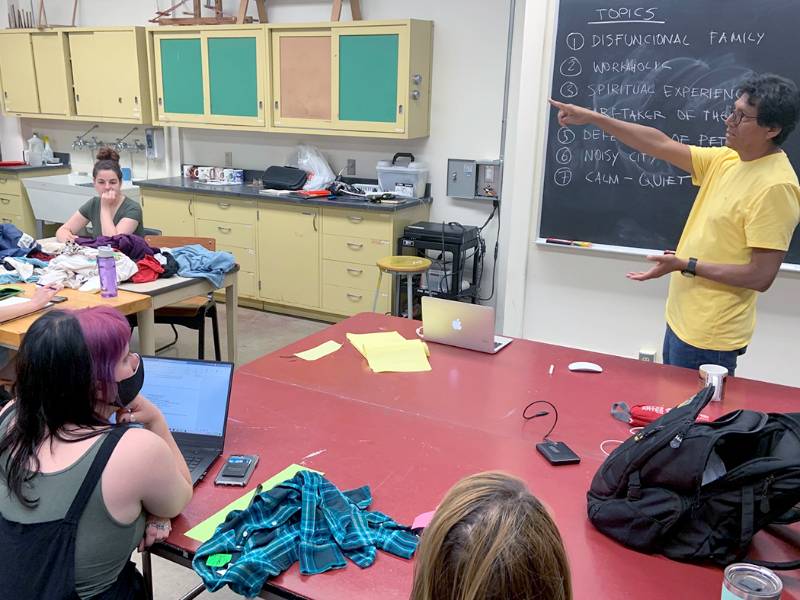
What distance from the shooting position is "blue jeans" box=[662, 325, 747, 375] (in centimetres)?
224

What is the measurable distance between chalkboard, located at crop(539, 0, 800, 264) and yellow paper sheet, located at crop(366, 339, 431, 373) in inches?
64.0

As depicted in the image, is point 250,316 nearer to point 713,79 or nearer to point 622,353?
point 622,353

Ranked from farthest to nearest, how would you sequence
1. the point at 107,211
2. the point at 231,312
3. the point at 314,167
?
the point at 314,167, the point at 107,211, the point at 231,312

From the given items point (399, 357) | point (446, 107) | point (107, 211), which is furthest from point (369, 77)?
point (399, 357)

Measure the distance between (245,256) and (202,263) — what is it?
1814 millimetres

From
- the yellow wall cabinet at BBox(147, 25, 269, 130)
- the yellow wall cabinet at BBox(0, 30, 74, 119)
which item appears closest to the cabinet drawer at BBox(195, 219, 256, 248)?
the yellow wall cabinet at BBox(147, 25, 269, 130)

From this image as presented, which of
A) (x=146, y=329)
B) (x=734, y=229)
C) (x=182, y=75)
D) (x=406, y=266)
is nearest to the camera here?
(x=734, y=229)

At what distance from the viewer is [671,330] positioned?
7.75 feet

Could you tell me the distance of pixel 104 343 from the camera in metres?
1.25

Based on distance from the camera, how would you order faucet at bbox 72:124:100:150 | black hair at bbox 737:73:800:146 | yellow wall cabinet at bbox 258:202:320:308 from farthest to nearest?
1. faucet at bbox 72:124:100:150
2. yellow wall cabinet at bbox 258:202:320:308
3. black hair at bbox 737:73:800:146

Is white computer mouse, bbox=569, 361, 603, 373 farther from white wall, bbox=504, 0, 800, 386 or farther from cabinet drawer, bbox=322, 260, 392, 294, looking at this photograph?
cabinet drawer, bbox=322, 260, 392, 294

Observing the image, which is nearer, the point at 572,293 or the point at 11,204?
the point at 572,293

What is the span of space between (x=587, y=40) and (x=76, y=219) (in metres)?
2.96

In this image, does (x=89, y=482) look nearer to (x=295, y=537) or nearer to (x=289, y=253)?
(x=295, y=537)
